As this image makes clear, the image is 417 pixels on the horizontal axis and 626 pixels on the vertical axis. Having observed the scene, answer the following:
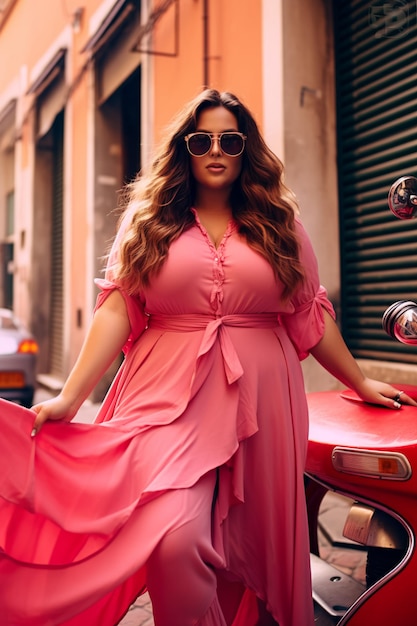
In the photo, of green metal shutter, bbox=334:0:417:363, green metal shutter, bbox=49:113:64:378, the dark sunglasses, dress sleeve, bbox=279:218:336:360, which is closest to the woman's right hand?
dress sleeve, bbox=279:218:336:360

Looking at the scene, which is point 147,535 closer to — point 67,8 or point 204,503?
point 204,503

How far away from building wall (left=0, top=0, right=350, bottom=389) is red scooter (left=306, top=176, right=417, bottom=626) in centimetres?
260

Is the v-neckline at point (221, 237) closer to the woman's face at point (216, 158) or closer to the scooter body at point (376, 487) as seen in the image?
the woman's face at point (216, 158)

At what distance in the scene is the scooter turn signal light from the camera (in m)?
1.77

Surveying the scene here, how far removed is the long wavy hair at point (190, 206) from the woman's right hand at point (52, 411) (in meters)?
0.39

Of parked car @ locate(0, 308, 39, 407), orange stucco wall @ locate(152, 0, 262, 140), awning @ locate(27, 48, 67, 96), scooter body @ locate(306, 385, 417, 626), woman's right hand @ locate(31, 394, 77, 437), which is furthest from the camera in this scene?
awning @ locate(27, 48, 67, 96)

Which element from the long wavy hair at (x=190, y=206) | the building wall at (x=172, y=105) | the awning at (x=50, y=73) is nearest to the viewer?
the long wavy hair at (x=190, y=206)

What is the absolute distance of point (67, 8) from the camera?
998 cm

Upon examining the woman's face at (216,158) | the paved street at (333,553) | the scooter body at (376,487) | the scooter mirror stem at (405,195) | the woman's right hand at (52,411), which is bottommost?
the paved street at (333,553)

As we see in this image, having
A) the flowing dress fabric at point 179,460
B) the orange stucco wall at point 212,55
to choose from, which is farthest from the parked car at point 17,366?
the flowing dress fabric at point 179,460

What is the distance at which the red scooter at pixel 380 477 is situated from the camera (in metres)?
1.77

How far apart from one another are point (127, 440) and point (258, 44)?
3900mm

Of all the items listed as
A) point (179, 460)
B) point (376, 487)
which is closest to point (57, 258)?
point (179, 460)

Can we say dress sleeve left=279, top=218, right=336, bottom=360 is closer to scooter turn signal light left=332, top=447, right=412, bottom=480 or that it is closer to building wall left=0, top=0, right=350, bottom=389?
scooter turn signal light left=332, top=447, right=412, bottom=480
